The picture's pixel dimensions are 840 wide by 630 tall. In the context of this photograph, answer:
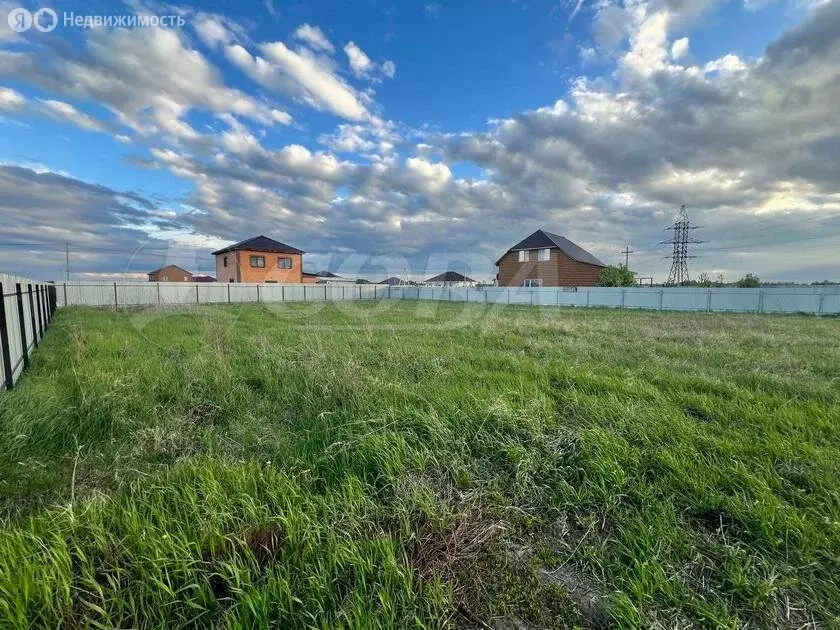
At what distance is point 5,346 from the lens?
3.64 m

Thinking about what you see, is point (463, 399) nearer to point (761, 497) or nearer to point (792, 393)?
point (761, 497)

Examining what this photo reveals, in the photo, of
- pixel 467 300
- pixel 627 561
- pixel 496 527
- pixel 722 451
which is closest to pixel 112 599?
pixel 496 527

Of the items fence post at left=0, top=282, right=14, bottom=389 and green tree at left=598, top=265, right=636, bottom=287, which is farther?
green tree at left=598, top=265, right=636, bottom=287

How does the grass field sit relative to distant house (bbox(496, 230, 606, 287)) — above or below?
below

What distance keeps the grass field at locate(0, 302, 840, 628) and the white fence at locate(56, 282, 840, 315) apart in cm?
1816

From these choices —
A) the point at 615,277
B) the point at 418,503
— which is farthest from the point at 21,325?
the point at 615,277

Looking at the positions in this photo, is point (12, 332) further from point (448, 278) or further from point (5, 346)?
point (448, 278)

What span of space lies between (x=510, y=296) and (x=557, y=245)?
24.5 ft

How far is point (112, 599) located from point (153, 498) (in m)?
0.64

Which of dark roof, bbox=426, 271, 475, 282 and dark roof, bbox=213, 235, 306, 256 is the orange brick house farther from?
dark roof, bbox=426, 271, 475, 282

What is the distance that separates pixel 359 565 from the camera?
4.67 ft

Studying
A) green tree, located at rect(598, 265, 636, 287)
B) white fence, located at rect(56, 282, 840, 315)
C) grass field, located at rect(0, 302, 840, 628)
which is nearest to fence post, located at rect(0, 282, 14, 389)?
grass field, located at rect(0, 302, 840, 628)

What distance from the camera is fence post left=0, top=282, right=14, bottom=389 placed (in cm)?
360

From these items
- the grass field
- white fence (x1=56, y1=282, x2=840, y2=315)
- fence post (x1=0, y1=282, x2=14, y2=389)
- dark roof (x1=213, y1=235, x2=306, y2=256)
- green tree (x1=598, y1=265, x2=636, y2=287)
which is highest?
dark roof (x1=213, y1=235, x2=306, y2=256)
